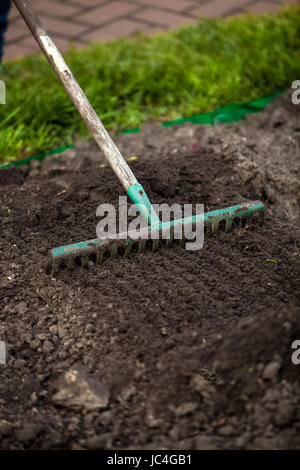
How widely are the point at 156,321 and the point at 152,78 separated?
2225 millimetres

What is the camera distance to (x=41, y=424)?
1603 millimetres

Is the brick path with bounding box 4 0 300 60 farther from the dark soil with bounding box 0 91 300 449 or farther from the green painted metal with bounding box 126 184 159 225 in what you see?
the green painted metal with bounding box 126 184 159 225

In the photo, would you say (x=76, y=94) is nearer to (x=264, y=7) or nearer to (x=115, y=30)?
(x=115, y=30)

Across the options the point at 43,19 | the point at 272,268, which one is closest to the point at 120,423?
the point at 272,268

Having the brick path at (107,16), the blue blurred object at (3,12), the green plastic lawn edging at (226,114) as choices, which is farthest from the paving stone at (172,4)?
the blue blurred object at (3,12)

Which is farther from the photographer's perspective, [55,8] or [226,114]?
[55,8]

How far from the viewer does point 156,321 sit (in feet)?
6.07

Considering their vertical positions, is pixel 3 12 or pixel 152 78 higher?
pixel 3 12

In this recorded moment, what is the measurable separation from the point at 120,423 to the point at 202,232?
2.86ft

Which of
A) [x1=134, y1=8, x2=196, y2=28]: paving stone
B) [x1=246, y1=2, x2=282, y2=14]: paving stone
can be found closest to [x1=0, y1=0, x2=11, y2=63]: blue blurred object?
[x1=134, y1=8, x2=196, y2=28]: paving stone

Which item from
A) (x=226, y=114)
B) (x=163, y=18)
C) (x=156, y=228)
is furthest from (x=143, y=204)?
(x=163, y=18)

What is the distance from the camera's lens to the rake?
2068 millimetres

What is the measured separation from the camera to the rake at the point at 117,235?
2068 mm

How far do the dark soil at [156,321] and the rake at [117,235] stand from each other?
0.18 ft
